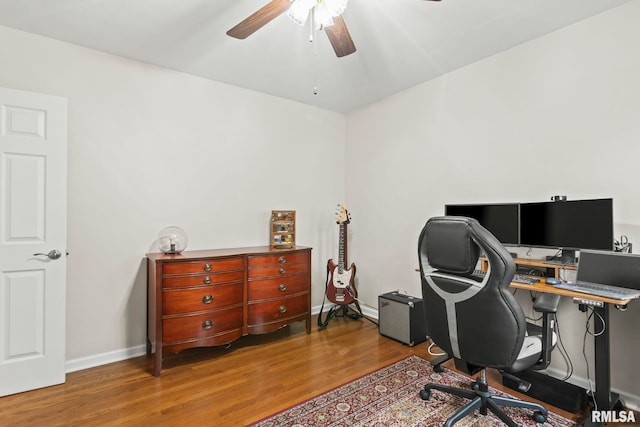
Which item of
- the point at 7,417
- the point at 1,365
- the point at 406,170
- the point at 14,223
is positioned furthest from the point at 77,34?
the point at 406,170

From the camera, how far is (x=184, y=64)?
3029 millimetres

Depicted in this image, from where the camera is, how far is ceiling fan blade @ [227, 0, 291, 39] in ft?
5.77

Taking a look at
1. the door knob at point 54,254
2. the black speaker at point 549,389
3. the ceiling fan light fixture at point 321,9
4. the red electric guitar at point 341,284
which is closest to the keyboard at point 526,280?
the black speaker at point 549,389

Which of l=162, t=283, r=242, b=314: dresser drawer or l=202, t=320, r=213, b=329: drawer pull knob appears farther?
l=202, t=320, r=213, b=329: drawer pull knob

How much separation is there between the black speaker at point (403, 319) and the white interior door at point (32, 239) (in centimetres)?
274

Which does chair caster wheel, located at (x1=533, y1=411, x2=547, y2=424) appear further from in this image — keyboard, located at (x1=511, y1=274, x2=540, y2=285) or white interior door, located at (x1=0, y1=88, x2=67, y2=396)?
white interior door, located at (x1=0, y1=88, x2=67, y2=396)

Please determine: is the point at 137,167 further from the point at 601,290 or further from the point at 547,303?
the point at 601,290

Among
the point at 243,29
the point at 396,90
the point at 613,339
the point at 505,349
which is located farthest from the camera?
the point at 396,90

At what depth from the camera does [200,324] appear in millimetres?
2754

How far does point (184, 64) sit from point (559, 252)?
349cm

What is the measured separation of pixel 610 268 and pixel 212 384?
2.78 metres

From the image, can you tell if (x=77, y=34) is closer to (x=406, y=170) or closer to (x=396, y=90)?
(x=396, y=90)

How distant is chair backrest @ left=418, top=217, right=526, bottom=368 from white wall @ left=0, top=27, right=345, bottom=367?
2252 millimetres

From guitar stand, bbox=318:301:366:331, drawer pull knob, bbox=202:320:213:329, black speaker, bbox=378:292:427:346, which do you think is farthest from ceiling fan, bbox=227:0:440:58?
guitar stand, bbox=318:301:366:331
